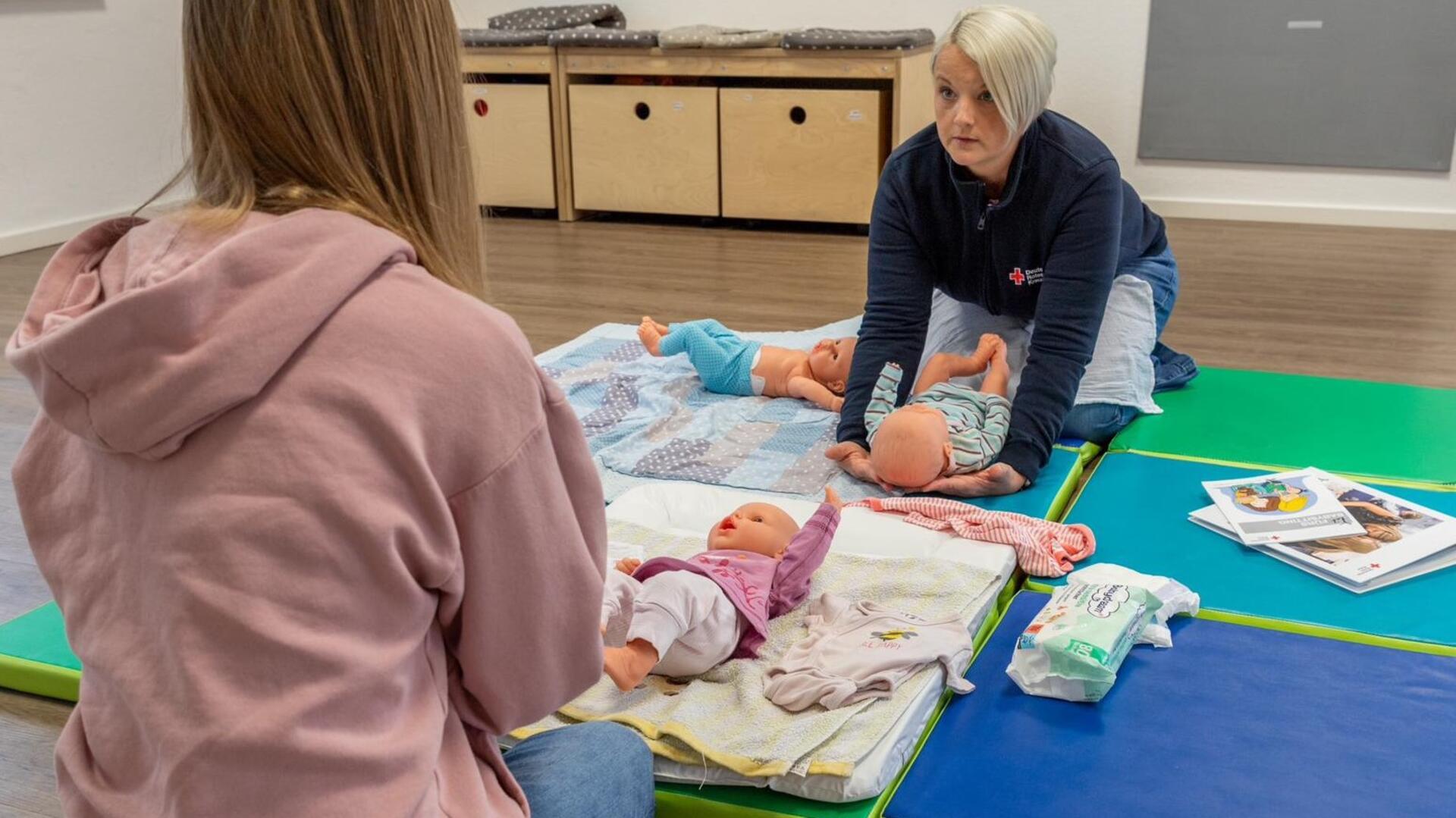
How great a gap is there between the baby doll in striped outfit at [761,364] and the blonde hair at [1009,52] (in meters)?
0.68

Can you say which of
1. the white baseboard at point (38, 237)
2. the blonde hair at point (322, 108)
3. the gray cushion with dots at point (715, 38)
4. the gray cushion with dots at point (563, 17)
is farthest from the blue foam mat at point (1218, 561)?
the white baseboard at point (38, 237)

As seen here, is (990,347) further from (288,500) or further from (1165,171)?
(1165,171)

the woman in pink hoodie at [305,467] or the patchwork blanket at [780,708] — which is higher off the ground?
the woman in pink hoodie at [305,467]

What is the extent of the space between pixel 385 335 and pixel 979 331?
195cm

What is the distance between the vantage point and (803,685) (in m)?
1.56

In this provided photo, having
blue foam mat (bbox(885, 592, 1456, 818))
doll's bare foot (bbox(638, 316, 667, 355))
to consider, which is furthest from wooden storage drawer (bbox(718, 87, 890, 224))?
blue foam mat (bbox(885, 592, 1456, 818))

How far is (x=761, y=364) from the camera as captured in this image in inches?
110

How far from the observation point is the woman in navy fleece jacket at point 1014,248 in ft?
7.09

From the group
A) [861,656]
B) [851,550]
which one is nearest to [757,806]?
[861,656]

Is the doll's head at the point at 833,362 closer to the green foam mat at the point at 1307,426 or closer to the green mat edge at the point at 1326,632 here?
the green foam mat at the point at 1307,426

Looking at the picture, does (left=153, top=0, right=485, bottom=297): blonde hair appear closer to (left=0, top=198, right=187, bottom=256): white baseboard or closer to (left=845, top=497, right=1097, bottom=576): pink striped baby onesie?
(left=845, top=497, right=1097, bottom=576): pink striped baby onesie

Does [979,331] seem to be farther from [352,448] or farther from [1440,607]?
[352,448]

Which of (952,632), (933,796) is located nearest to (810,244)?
(952,632)

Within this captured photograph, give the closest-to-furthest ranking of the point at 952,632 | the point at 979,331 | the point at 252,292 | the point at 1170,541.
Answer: the point at 252,292, the point at 952,632, the point at 1170,541, the point at 979,331
